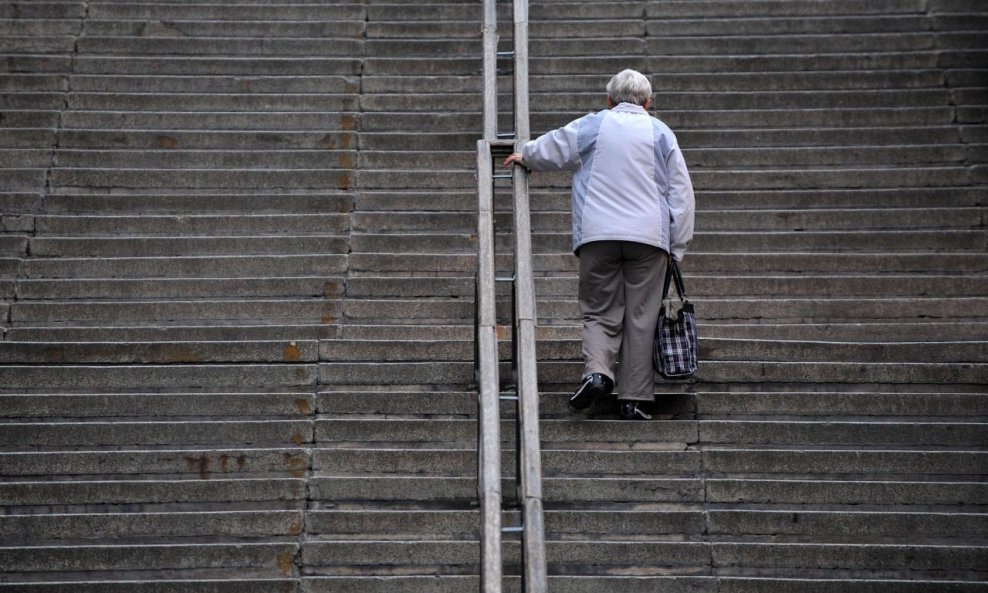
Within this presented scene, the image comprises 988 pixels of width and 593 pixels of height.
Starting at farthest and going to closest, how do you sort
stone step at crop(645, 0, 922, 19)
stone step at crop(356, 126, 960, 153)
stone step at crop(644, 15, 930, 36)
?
stone step at crop(645, 0, 922, 19) → stone step at crop(644, 15, 930, 36) → stone step at crop(356, 126, 960, 153)

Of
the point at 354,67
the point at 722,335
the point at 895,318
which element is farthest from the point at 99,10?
the point at 895,318

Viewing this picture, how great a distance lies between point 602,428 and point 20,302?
10.0 ft

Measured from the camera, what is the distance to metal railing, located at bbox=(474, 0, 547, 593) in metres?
4.05

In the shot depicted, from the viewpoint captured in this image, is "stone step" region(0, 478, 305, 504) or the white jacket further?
the white jacket

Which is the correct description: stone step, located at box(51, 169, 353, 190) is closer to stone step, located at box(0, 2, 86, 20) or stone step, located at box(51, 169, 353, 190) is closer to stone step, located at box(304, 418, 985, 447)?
stone step, located at box(0, 2, 86, 20)

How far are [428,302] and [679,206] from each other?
4.77ft

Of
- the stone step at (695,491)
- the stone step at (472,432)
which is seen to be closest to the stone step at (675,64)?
the stone step at (472,432)

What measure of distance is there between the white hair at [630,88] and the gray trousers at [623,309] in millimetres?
672

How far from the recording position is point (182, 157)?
7395 millimetres

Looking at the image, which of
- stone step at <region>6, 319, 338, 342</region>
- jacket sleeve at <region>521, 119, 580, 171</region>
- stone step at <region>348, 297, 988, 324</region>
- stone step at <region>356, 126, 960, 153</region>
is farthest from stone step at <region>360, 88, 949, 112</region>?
jacket sleeve at <region>521, 119, 580, 171</region>

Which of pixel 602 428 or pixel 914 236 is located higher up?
pixel 914 236

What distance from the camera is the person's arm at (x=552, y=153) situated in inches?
216

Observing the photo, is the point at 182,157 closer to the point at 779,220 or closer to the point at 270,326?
the point at 270,326

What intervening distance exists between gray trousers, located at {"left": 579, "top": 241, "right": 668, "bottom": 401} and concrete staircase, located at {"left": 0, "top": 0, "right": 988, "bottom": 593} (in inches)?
8.8
